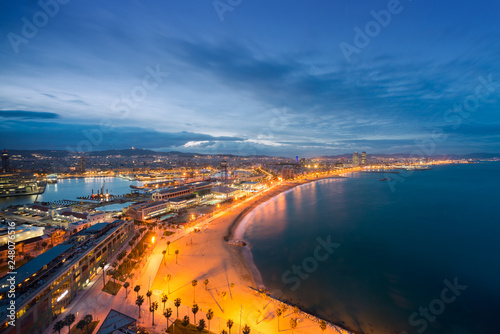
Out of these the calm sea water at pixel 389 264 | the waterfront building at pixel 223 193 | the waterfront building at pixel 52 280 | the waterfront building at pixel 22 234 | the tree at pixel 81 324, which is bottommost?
the calm sea water at pixel 389 264

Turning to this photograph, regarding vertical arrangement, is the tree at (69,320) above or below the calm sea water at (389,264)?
above

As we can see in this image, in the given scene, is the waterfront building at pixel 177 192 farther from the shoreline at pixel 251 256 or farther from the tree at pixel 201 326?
the tree at pixel 201 326

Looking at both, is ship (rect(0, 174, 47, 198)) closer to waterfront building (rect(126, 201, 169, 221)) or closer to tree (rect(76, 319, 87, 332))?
waterfront building (rect(126, 201, 169, 221))

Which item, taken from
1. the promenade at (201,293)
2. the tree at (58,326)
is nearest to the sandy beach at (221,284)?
the promenade at (201,293)

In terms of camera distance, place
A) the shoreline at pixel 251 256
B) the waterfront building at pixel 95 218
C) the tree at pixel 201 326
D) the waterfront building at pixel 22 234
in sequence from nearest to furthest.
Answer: the tree at pixel 201 326 < the shoreline at pixel 251 256 < the waterfront building at pixel 22 234 < the waterfront building at pixel 95 218

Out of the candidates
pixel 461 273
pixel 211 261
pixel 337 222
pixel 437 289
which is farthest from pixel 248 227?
pixel 461 273

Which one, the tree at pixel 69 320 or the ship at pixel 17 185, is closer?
the tree at pixel 69 320

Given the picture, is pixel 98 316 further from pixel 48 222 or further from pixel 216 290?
pixel 48 222

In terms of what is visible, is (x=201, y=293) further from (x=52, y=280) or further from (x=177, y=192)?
(x=177, y=192)
